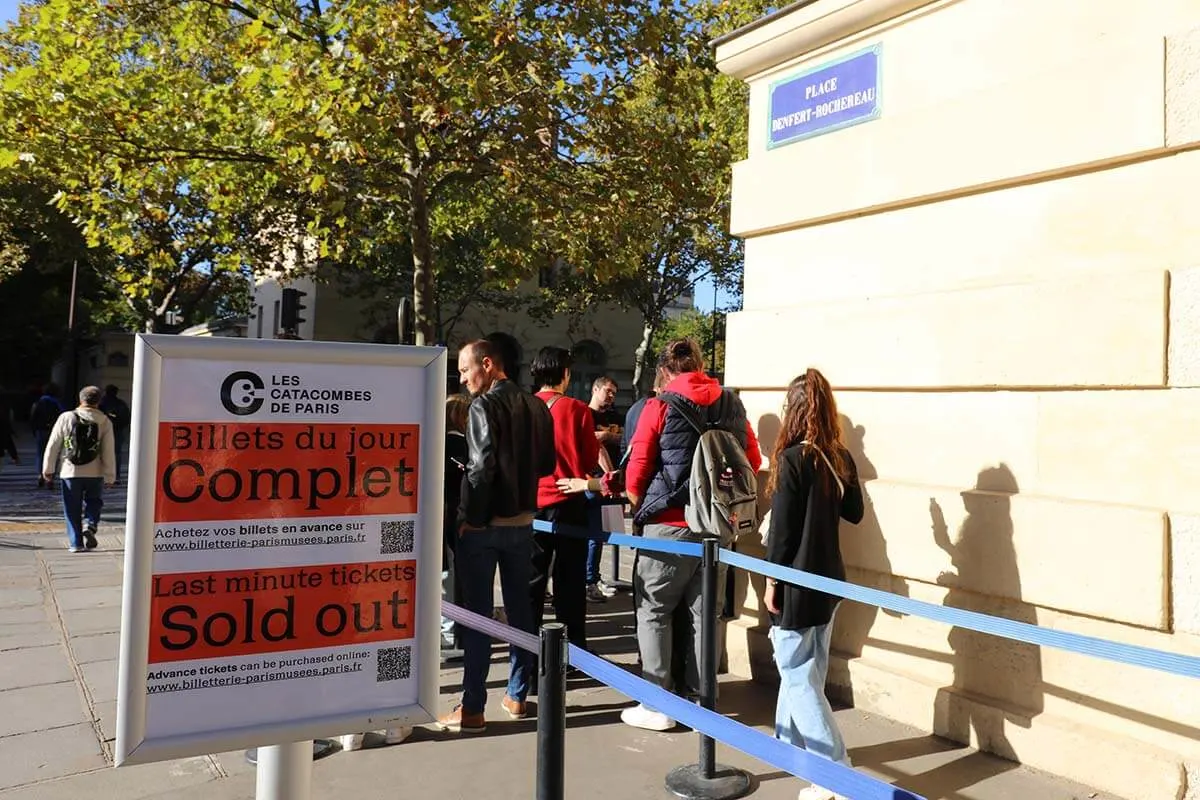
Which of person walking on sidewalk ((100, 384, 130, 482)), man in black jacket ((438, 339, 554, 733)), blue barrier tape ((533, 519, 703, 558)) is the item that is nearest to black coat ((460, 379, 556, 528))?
man in black jacket ((438, 339, 554, 733))

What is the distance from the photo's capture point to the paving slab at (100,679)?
5.01 meters

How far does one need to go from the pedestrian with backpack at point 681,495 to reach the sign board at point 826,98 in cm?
165

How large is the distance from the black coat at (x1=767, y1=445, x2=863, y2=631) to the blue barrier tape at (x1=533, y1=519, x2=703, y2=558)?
14.9 inches

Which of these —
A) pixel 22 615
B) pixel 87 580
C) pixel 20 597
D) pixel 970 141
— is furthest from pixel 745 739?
pixel 87 580

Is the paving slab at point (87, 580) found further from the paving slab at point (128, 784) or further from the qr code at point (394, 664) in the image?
the qr code at point (394, 664)

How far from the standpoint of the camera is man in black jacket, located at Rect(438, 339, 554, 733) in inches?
177

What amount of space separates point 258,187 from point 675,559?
29.8 feet

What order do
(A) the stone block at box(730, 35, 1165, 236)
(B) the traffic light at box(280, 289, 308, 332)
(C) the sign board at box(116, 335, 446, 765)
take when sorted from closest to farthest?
(C) the sign board at box(116, 335, 446, 765)
(A) the stone block at box(730, 35, 1165, 236)
(B) the traffic light at box(280, 289, 308, 332)

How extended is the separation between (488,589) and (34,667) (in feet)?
9.71

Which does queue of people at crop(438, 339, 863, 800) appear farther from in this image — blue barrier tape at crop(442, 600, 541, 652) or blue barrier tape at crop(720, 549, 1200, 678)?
blue barrier tape at crop(442, 600, 541, 652)

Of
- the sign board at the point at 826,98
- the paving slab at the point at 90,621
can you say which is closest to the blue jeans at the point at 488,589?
the sign board at the point at 826,98

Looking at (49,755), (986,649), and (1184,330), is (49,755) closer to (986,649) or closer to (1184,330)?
(986,649)

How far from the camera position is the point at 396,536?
7.54ft

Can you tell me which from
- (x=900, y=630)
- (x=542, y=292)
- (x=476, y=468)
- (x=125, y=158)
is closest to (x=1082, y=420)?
(x=900, y=630)
